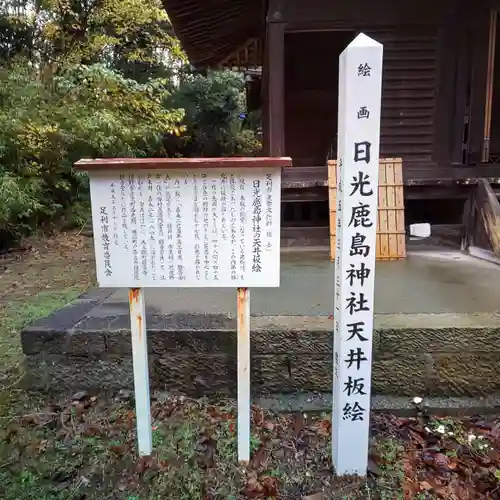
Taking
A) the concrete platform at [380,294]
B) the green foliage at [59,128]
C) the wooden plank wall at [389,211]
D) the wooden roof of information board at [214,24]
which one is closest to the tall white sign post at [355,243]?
the concrete platform at [380,294]

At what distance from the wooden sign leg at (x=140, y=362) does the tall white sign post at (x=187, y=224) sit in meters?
0.10

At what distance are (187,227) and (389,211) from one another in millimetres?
3268

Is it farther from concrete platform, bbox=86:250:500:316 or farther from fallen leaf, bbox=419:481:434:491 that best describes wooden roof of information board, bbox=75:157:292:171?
fallen leaf, bbox=419:481:434:491

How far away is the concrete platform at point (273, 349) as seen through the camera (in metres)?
2.77

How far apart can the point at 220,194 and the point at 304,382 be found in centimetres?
142

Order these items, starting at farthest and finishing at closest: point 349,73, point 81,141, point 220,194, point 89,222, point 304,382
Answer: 1. point 89,222
2. point 81,141
3. point 304,382
4. point 220,194
5. point 349,73

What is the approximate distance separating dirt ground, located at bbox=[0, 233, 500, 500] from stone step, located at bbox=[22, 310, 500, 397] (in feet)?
0.46

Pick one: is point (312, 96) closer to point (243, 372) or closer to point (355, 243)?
point (355, 243)

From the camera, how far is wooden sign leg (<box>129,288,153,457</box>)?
2.28 metres

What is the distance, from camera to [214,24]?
7125 millimetres

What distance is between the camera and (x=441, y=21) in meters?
5.05

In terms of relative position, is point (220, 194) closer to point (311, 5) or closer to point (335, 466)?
point (335, 466)

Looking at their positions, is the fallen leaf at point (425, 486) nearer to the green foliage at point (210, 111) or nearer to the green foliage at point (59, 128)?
the green foliage at point (59, 128)

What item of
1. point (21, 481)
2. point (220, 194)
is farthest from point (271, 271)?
point (21, 481)
